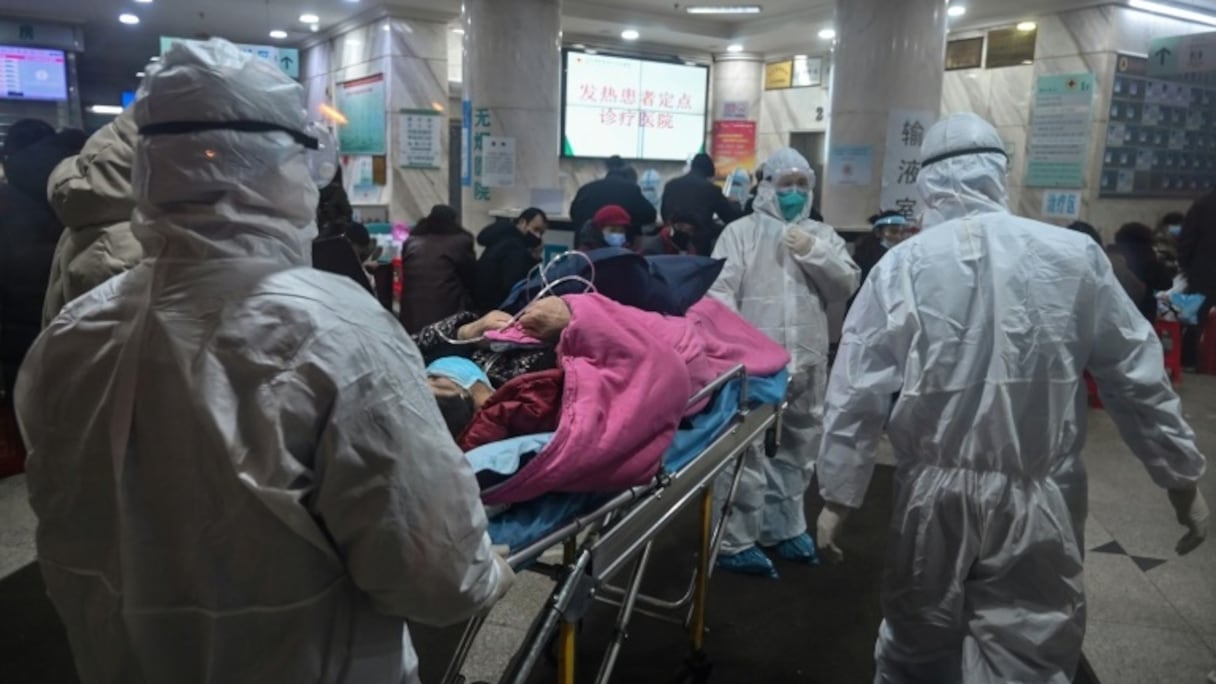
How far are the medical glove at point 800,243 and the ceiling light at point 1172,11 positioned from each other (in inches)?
213

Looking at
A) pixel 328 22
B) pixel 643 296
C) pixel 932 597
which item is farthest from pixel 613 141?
pixel 932 597

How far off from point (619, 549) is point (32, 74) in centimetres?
985

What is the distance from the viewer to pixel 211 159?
108 cm

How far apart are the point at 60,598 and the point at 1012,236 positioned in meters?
2.02

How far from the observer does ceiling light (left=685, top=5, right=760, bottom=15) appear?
751 cm

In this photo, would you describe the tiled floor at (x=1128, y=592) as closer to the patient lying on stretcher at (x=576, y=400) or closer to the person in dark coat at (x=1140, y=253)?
the patient lying on stretcher at (x=576, y=400)

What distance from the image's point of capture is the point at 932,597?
1.99m

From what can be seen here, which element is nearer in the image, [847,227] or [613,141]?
[847,227]

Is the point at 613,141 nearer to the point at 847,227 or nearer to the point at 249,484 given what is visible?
the point at 847,227

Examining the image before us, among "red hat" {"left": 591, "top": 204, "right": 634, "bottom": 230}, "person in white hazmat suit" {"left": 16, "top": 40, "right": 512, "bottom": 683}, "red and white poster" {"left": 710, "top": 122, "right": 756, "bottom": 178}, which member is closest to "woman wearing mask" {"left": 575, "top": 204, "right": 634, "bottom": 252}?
"red hat" {"left": 591, "top": 204, "right": 634, "bottom": 230}

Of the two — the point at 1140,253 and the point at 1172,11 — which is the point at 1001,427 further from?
the point at 1172,11

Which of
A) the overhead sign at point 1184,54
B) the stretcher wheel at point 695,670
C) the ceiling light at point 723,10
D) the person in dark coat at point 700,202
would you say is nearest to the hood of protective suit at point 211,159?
the stretcher wheel at point 695,670

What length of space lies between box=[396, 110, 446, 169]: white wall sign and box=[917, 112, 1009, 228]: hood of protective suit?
6.51 meters

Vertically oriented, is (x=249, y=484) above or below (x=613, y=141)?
below
